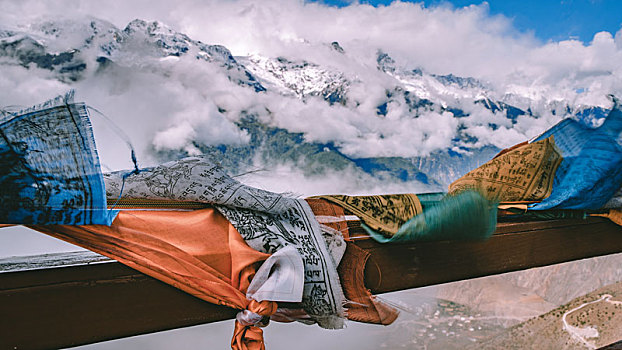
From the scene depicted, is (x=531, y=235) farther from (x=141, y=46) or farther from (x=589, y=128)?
(x=141, y=46)

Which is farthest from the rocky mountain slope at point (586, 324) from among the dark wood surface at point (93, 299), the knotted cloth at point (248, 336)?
the knotted cloth at point (248, 336)

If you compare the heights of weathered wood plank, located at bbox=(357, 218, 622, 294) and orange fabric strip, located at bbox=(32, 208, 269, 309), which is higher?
orange fabric strip, located at bbox=(32, 208, 269, 309)

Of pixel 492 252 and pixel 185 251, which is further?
pixel 492 252

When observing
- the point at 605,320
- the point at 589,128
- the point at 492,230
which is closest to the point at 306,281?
the point at 492,230

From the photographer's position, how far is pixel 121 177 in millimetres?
656

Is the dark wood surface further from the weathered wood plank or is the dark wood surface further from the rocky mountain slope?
the rocky mountain slope

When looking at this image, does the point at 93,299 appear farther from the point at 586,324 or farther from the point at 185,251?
the point at 586,324

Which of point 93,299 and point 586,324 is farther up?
point 93,299

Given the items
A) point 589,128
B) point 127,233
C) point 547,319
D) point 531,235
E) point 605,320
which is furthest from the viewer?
point 547,319

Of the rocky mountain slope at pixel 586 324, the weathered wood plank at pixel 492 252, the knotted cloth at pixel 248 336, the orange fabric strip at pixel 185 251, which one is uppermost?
the orange fabric strip at pixel 185 251

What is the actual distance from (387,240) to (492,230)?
0.30 metres

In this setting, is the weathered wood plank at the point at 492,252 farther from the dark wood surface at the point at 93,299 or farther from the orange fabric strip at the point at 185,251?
the orange fabric strip at the point at 185,251

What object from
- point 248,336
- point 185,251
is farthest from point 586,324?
point 185,251

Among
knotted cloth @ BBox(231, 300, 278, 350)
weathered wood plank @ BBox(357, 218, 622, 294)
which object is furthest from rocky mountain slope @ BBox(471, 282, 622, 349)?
knotted cloth @ BBox(231, 300, 278, 350)
